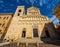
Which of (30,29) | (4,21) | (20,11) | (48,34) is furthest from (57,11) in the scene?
(4,21)

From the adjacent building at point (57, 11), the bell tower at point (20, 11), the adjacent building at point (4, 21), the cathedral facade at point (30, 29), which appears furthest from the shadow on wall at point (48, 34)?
the adjacent building at point (4, 21)

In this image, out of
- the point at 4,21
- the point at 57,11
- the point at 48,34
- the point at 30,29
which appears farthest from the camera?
the point at 4,21

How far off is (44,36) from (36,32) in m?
2.72

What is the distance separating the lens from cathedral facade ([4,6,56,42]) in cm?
2178

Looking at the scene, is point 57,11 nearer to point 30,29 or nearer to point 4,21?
point 30,29

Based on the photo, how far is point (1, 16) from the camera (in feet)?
119

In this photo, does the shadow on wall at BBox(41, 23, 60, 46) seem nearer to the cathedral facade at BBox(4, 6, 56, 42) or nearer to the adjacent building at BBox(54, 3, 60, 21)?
the cathedral facade at BBox(4, 6, 56, 42)

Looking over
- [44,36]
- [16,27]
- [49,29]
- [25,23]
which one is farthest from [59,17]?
[16,27]

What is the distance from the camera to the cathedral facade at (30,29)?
2178cm

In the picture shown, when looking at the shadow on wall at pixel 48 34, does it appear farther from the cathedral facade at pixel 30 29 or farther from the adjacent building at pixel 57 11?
the adjacent building at pixel 57 11

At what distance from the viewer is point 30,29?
24391mm

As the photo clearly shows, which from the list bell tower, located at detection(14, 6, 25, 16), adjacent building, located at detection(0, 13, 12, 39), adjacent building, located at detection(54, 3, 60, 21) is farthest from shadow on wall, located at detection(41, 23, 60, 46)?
adjacent building, located at detection(0, 13, 12, 39)

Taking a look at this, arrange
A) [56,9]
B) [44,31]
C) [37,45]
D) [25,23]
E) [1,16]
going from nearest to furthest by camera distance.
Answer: [37,45] → [56,9] → [44,31] → [25,23] → [1,16]

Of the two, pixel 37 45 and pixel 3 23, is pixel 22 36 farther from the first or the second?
pixel 3 23
